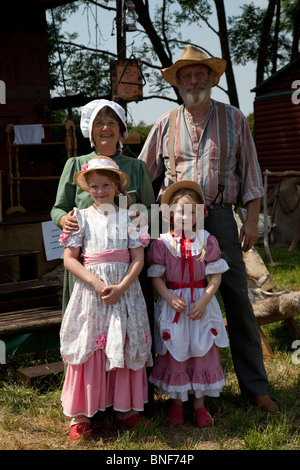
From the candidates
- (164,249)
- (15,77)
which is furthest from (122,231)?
(15,77)

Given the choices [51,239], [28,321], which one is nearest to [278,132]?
[51,239]

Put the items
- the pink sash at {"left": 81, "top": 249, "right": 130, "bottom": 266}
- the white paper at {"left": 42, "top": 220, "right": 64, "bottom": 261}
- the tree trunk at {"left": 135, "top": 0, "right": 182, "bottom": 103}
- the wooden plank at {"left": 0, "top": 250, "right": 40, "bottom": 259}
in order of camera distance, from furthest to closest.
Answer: the tree trunk at {"left": 135, "top": 0, "right": 182, "bottom": 103}
the white paper at {"left": 42, "top": 220, "right": 64, "bottom": 261}
the wooden plank at {"left": 0, "top": 250, "right": 40, "bottom": 259}
the pink sash at {"left": 81, "top": 249, "right": 130, "bottom": 266}

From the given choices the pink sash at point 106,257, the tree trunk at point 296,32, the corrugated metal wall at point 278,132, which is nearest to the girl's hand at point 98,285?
the pink sash at point 106,257

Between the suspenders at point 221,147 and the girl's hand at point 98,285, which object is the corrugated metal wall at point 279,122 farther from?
the girl's hand at point 98,285

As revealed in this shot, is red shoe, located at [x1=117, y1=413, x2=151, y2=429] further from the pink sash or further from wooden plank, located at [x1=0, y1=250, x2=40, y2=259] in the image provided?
wooden plank, located at [x1=0, y1=250, x2=40, y2=259]

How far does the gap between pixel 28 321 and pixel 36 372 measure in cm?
52

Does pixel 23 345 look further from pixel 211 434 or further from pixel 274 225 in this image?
pixel 274 225

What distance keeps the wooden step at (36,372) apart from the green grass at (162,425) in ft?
0.18

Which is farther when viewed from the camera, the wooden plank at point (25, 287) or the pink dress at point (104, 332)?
the wooden plank at point (25, 287)

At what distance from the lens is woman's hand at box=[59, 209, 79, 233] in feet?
10.7

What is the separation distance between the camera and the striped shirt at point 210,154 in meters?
3.57

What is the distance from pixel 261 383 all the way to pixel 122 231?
1376mm

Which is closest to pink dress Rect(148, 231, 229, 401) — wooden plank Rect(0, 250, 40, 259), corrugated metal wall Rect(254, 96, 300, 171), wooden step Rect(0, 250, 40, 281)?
wooden plank Rect(0, 250, 40, 259)

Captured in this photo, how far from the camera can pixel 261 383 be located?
3.72 metres
